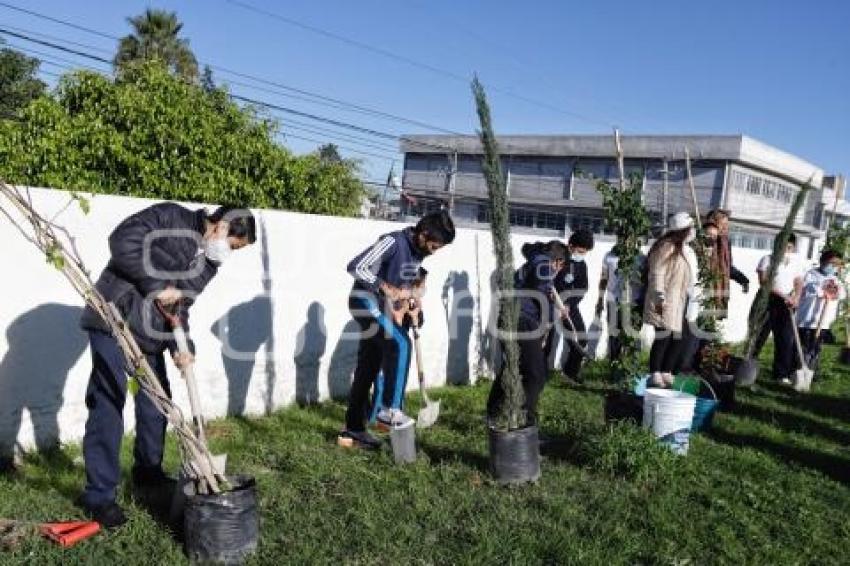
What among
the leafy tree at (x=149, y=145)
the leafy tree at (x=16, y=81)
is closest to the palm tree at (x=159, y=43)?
the leafy tree at (x=16, y=81)

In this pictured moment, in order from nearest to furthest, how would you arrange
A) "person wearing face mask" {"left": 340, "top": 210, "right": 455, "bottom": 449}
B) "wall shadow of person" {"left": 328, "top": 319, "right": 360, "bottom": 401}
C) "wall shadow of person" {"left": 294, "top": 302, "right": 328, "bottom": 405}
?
"person wearing face mask" {"left": 340, "top": 210, "right": 455, "bottom": 449}, "wall shadow of person" {"left": 294, "top": 302, "right": 328, "bottom": 405}, "wall shadow of person" {"left": 328, "top": 319, "right": 360, "bottom": 401}

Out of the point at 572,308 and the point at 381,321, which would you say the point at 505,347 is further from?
the point at 572,308

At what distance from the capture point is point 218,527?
3.31m

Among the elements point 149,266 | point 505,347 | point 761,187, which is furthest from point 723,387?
point 761,187

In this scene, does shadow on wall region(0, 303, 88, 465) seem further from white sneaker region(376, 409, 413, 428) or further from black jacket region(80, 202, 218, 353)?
white sneaker region(376, 409, 413, 428)

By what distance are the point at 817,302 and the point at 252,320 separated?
297 inches

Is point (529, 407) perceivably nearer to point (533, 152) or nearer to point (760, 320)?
point (760, 320)

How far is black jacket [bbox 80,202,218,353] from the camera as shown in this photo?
3.56m

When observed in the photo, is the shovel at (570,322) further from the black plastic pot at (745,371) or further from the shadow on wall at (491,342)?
the black plastic pot at (745,371)

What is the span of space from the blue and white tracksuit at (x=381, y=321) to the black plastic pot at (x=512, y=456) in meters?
0.99

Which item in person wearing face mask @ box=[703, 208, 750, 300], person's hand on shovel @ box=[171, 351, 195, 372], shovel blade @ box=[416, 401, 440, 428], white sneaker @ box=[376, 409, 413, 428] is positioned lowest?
shovel blade @ box=[416, 401, 440, 428]

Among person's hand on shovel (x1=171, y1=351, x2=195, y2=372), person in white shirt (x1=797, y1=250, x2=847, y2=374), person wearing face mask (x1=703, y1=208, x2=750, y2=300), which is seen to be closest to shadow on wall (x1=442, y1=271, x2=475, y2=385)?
person wearing face mask (x1=703, y1=208, x2=750, y2=300)

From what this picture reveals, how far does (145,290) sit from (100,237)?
1.24m

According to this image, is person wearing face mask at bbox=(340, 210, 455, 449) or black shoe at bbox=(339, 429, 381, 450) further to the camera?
black shoe at bbox=(339, 429, 381, 450)
